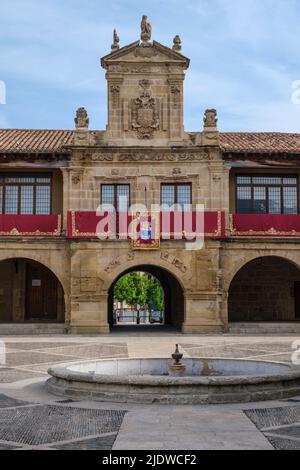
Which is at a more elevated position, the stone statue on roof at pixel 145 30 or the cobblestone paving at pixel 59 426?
the stone statue on roof at pixel 145 30

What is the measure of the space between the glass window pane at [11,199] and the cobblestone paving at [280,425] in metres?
22.0

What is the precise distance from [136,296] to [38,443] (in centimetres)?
5430

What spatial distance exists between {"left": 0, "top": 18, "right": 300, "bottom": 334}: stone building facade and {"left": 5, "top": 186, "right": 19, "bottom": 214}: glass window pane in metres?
0.05

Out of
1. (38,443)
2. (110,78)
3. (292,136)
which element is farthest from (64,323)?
(38,443)

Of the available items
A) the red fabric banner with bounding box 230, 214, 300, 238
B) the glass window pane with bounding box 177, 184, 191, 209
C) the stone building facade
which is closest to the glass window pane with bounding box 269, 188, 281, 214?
the stone building facade

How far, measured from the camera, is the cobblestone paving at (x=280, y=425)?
26.2 ft

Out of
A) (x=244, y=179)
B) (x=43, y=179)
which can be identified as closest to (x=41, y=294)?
(x=43, y=179)

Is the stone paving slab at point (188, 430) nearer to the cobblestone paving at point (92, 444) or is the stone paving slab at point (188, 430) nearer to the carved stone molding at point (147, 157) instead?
the cobblestone paving at point (92, 444)

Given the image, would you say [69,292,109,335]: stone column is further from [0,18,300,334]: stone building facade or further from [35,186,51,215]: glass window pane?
[35,186,51,215]: glass window pane

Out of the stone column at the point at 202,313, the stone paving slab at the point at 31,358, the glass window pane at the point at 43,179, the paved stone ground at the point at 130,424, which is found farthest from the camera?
the glass window pane at the point at 43,179

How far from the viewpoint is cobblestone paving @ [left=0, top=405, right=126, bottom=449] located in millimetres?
8094

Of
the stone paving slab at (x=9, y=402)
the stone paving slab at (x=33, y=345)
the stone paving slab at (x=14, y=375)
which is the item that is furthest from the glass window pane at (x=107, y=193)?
the stone paving slab at (x=9, y=402)

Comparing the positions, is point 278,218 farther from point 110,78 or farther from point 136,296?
point 136,296

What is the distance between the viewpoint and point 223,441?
800 centimetres
